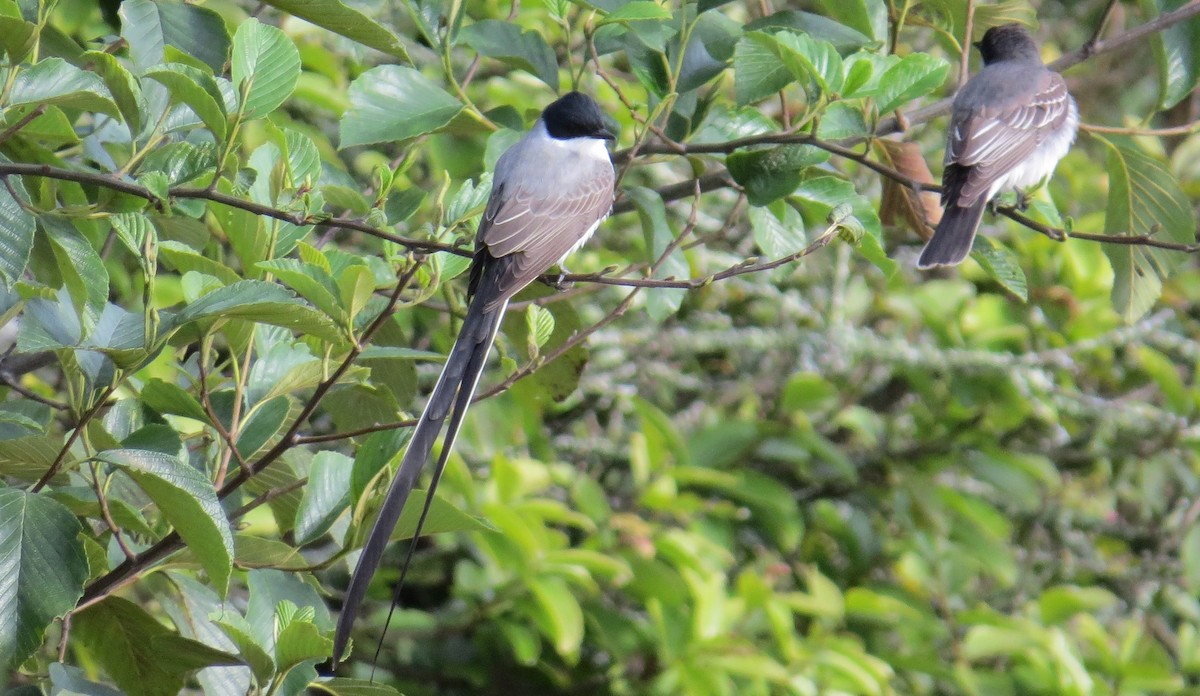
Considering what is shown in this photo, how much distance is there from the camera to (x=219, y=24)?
212 centimetres

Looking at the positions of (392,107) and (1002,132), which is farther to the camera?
(1002,132)

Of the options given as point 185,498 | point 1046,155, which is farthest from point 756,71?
point 1046,155

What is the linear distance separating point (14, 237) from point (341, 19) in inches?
24.3

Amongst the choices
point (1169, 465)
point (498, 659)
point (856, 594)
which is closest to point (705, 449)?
point (856, 594)

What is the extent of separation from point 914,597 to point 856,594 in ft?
1.95

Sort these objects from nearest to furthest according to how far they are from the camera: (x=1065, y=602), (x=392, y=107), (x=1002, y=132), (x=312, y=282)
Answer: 1. (x=312, y=282)
2. (x=392, y=107)
3. (x=1002, y=132)
4. (x=1065, y=602)

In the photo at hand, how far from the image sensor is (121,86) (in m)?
1.76

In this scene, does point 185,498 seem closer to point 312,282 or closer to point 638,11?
point 312,282

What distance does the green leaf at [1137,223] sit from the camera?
2621 millimetres

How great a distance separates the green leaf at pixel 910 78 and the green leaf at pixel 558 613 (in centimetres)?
195

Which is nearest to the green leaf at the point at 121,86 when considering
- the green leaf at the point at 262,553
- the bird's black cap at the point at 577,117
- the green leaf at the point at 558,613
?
the green leaf at the point at 262,553

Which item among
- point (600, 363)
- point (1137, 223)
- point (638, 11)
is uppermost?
point (638, 11)

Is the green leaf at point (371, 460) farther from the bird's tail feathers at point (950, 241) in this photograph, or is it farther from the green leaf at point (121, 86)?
the bird's tail feathers at point (950, 241)

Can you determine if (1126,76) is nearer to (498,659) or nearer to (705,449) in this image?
(705,449)
